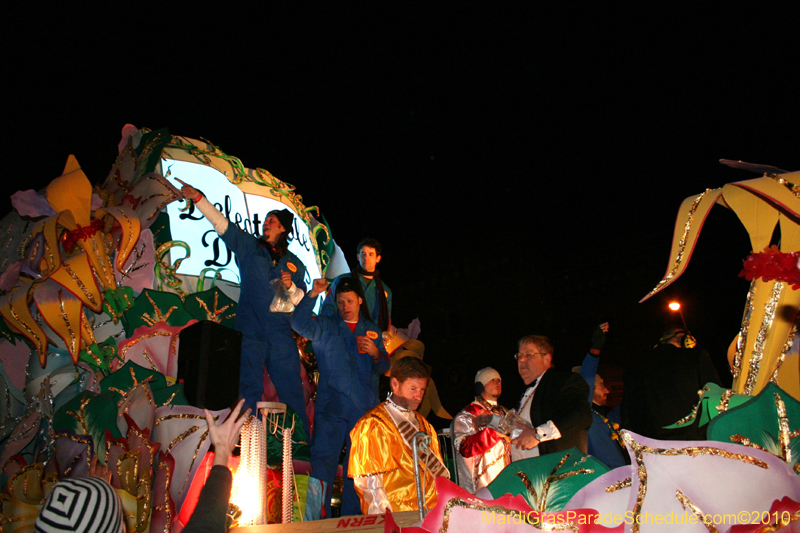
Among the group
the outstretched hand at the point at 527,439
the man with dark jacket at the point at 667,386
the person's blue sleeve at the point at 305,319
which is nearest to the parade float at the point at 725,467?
the outstretched hand at the point at 527,439

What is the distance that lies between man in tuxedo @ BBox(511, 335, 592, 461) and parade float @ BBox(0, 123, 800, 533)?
646 mm

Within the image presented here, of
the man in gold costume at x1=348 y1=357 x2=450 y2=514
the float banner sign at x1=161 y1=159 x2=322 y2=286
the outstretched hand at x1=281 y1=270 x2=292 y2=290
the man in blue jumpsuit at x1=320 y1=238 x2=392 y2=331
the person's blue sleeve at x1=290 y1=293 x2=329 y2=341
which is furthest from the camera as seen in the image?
the man in blue jumpsuit at x1=320 y1=238 x2=392 y2=331

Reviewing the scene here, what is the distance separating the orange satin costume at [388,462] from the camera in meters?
3.37

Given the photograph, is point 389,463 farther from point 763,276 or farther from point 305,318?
point 763,276

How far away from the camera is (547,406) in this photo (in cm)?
359

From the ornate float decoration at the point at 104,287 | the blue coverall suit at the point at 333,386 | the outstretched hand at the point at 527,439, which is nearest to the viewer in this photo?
the outstretched hand at the point at 527,439

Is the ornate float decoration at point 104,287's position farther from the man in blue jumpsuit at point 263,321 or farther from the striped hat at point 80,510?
the striped hat at point 80,510

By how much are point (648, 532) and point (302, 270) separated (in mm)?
3895

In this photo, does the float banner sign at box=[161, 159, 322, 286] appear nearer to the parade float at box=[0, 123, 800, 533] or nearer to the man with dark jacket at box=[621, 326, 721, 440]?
the parade float at box=[0, 123, 800, 533]

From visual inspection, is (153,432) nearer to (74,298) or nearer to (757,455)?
(74,298)

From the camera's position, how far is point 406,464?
3.44 metres

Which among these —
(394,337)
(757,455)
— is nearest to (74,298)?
(394,337)

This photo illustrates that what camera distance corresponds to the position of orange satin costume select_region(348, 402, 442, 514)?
337 centimetres

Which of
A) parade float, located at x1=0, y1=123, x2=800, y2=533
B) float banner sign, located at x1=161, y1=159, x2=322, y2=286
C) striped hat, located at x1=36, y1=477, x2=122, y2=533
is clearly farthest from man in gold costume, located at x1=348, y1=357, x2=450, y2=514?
float banner sign, located at x1=161, y1=159, x2=322, y2=286
